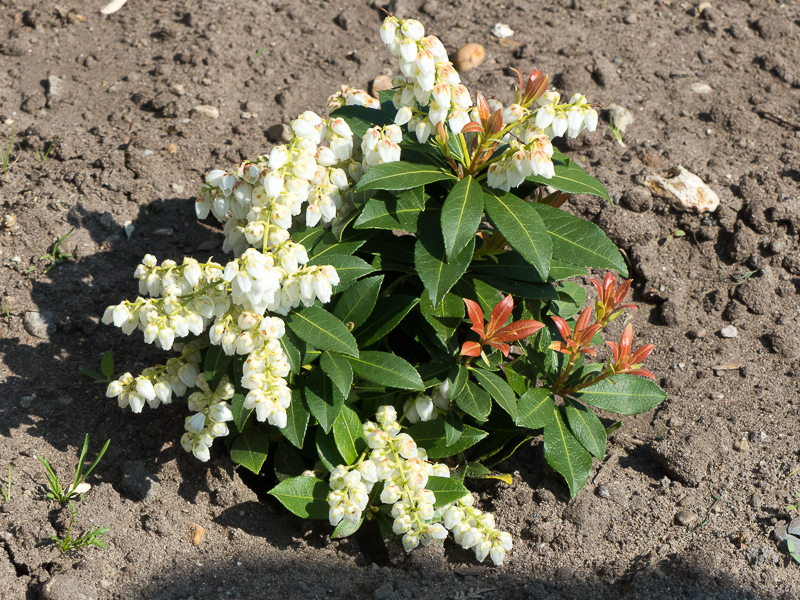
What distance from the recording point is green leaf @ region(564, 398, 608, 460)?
7.36ft

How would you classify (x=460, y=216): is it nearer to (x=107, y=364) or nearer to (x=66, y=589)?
(x=107, y=364)

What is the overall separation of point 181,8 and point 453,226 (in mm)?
2844

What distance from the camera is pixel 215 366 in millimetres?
2057

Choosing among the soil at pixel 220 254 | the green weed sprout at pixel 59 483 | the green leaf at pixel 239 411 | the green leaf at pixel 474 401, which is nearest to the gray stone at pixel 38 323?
the soil at pixel 220 254

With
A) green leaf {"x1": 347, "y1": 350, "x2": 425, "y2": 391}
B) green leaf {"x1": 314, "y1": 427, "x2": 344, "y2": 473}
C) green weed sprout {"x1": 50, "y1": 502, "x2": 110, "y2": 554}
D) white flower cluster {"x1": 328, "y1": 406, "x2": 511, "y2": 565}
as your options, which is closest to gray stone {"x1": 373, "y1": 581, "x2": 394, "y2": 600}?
white flower cluster {"x1": 328, "y1": 406, "x2": 511, "y2": 565}

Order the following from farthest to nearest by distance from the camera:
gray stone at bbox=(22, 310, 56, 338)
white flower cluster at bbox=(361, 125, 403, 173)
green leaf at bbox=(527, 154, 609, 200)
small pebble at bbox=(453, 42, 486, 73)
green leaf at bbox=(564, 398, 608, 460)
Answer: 1. small pebble at bbox=(453, 42, 486, 73)
2. gray stone at bbox=(22, 310, 56, 338)
3. green leaf at bbox=(564, 398, 608, 460)
4. green leaf at bbox=(527, 154, 609, 200)
5. white flower cluster at bbox=(361, 125, 403, 173)

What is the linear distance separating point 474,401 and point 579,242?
1.90 ft

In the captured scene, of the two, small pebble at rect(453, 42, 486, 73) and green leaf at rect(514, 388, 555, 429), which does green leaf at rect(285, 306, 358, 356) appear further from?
small pebble at rect(453, 42, 486, 73)

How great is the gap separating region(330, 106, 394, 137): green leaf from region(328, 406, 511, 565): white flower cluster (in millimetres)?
891

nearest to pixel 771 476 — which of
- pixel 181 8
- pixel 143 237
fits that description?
pixel 143 237

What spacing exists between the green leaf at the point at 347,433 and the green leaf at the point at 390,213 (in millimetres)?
614

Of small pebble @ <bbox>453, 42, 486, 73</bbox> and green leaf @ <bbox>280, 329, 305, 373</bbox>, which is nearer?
green leaf @ <bbox>280, 329, 305, 373</bbox>

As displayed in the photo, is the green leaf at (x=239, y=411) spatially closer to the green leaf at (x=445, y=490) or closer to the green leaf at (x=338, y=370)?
the green leaf at (x=338, y=370)

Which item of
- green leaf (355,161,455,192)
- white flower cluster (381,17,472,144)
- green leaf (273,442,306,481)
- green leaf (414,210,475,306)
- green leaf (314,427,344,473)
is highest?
white flower cluster (381,17,472,144)
